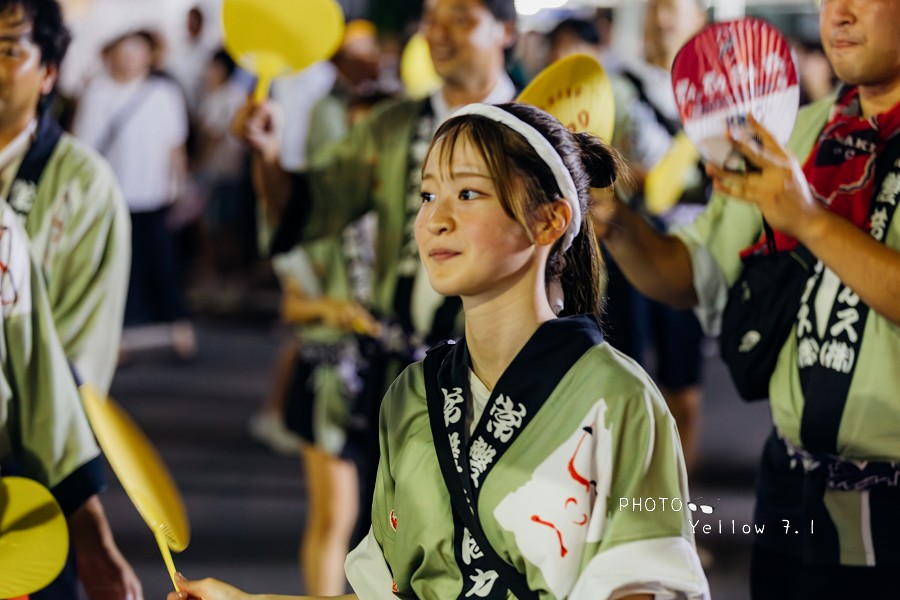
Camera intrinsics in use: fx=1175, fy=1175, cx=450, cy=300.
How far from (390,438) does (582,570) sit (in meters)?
0.29

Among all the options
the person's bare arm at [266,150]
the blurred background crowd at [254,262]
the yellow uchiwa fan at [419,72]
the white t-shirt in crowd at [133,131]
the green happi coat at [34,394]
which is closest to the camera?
the green happi coat at [34,394]

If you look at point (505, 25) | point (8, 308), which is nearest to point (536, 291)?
point (8, 308)

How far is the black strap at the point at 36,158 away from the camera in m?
1.91

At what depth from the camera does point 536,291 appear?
4.50 feet

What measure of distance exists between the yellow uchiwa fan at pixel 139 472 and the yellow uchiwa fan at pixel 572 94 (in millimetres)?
725

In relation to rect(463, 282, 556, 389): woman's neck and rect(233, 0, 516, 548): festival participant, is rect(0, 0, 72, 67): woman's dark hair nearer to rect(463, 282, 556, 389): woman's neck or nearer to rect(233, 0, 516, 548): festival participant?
rect(233, 0, 516, 548): festival participant

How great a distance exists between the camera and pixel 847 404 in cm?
165

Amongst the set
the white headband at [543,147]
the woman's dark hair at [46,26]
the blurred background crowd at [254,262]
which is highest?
the woman's dark hair at [46,26]

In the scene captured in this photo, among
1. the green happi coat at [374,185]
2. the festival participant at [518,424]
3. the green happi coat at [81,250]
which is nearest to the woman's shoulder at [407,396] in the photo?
the festival participant at [518,424]

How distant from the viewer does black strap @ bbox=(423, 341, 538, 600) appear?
1287 mm

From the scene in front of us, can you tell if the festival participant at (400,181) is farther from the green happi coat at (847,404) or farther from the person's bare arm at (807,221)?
the person's bare arm at (807,221)

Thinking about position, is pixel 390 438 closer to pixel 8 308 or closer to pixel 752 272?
pixel 8 308

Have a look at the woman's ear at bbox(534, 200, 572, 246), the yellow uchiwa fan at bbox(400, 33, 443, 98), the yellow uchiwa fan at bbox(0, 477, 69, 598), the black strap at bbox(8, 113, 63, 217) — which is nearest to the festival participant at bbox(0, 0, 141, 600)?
the black strap at bbox(8, 113, 63, 217)

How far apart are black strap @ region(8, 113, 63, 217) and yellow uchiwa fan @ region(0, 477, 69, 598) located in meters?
0.51
